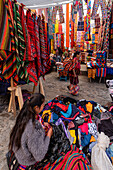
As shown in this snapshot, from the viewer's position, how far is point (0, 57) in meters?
1.93

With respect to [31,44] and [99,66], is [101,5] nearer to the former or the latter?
[99,66]

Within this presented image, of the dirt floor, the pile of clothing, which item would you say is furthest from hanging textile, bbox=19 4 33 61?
the dirt floor

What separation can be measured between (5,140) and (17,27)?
6.26 feet

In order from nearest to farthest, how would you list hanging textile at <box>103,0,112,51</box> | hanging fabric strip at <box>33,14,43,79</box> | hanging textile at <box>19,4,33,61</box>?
hanging textile at <box>19,4,33,61</box>
hanging fabric strip at <box>33,14,43,79</box>
hanging textile at <box>103,0,112,51</box>

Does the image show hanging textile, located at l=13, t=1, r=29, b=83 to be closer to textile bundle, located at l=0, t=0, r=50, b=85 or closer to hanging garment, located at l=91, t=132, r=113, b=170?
textile bundle, located at l=0, t=0, r=50, b=85

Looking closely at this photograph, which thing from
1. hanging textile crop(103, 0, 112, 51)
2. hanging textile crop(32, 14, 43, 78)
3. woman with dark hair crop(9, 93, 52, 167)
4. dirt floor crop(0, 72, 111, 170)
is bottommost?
dirt floor crop(0, 72, 111, 170)

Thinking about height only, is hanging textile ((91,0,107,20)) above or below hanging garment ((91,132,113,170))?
above

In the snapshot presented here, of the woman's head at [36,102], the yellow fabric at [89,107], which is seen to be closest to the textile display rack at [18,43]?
the woman's head at [36,102]

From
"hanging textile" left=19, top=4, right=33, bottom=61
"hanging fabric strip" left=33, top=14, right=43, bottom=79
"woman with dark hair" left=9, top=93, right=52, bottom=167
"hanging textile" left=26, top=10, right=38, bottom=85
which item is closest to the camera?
"woman with dark hair" left=9, top=93, right=52, bottom=167

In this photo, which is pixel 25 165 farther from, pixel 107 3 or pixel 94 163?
pixel 107 3

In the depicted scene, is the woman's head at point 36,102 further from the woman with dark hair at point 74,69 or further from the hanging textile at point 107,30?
the hanging textile at point 107,30

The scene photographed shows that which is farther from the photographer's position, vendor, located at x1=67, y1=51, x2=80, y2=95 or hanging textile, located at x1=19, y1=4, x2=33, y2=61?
vendor, located at x1=67, y1=51, x2=80, y2=95

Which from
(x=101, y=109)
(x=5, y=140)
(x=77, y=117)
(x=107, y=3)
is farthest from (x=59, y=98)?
(x=107, y=3)

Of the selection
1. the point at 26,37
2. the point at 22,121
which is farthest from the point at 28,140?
the point at 26,37
